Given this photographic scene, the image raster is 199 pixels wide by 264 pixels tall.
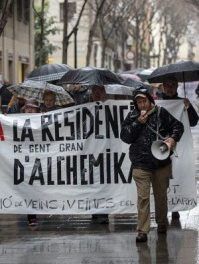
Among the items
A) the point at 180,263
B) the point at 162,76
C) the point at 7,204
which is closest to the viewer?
the point at 180,263

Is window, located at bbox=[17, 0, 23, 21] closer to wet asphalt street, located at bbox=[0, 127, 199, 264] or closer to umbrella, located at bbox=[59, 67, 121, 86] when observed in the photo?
umbrella, located at bbox=[59, 67, 121, 86]

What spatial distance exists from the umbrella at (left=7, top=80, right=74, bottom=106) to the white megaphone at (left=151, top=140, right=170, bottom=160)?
2463 millimetres

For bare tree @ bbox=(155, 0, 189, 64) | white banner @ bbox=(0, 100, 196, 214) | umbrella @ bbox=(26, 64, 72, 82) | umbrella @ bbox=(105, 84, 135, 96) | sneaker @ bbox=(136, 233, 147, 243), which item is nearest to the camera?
sneaker @ bbox=(136, 233, 147, 243)

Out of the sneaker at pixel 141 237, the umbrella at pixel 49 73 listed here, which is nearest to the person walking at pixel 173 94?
the sneaker at pixel 141 237

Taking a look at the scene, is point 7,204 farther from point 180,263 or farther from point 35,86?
point 180,263

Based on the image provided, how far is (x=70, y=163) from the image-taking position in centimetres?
937

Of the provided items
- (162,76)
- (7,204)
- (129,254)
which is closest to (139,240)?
(129,254)

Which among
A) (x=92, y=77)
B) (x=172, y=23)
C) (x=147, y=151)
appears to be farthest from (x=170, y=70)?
(x=172, y=23)

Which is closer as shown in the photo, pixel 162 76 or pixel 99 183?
pixel 99 183

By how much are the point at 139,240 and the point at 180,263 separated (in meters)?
1.00

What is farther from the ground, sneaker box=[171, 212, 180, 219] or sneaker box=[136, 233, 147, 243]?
sneaker box=[136, 233, 147, 243]

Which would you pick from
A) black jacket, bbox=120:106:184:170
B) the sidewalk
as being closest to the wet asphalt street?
the sidewalk

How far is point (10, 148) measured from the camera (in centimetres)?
940

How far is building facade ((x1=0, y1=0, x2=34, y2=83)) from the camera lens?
105 ft
